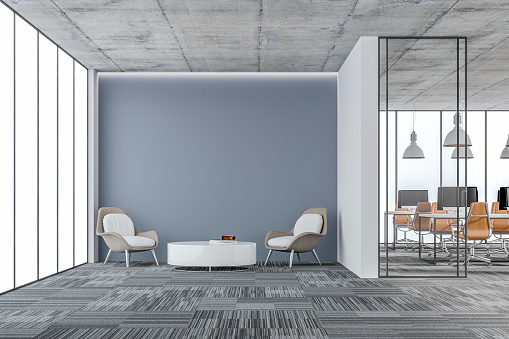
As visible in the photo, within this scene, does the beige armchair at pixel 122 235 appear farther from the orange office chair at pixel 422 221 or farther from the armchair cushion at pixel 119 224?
the orange office chair at pixel 422 221

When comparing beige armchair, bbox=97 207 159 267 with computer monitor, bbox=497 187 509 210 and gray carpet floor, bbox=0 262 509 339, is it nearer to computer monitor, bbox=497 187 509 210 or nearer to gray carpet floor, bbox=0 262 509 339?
gray carpet floor, bbox=0 262 509 339

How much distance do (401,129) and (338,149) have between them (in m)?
4.19

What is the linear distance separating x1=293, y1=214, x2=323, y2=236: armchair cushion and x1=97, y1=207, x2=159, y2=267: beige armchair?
2267 millimetres

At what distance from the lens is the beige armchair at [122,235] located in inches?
346

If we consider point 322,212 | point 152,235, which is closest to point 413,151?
point 322,212

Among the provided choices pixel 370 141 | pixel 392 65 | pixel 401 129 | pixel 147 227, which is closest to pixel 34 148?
pixel 147 227

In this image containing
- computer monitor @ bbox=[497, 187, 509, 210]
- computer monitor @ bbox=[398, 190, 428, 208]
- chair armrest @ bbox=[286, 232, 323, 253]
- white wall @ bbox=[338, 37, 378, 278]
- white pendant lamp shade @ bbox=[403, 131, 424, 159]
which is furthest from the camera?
computer monitor @ bbox=[398, 190, 428, 208]

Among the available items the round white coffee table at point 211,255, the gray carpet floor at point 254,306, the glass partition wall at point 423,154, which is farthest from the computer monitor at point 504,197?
the round white coffee table at point 211,255

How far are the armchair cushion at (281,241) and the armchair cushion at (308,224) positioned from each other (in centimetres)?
32

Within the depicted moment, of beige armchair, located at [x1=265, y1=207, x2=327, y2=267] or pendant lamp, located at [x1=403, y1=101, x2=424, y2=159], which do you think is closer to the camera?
beige armchair, located at [x1=265, y1=207, x2=327, y2=267]

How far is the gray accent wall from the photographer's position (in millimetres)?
9789

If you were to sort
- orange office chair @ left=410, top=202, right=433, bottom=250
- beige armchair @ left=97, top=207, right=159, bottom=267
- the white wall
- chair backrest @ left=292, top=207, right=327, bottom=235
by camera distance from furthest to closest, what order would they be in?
1. orange office chair @ left=410, top=202, right=433, bottom=250
2. chair backrest @ left=292, top=207, right=327, bottom=235
3. beige armchair @ left=97, top=207, right=159, bottom=267
4. the white wall

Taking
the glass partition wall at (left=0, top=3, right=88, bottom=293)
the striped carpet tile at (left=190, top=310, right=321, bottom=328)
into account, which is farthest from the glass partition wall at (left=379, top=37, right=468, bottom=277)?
the glass partition wall at (left=0, top=3, right=88, bottom=293)

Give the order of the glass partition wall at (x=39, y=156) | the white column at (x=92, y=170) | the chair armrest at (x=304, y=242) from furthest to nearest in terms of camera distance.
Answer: the white column at (x=92, y=170) < the chair armrest at (x=304, y=242) < the glass partition wall at (x=39, y=156)
